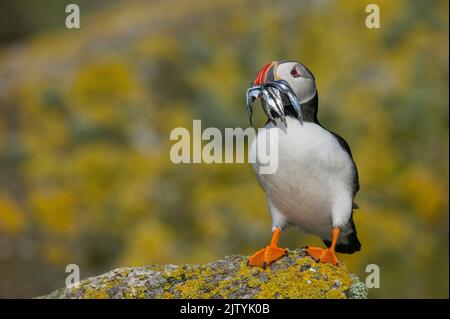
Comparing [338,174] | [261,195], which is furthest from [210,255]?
[338,174]

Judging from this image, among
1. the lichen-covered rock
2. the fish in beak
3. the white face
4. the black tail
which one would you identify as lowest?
the lichen-covered rock

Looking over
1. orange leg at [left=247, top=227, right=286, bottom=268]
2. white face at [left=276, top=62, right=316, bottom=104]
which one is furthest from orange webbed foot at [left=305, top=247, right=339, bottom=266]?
white face at [left=276, top=62, right=316, bottom=104]

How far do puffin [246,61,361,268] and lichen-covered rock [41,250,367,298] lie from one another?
11cm

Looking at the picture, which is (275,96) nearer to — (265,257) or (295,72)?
(295,72)

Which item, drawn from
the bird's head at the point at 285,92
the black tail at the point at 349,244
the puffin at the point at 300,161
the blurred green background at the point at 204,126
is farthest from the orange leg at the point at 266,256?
the blurred green background at the point at 204,126

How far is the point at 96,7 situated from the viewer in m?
24.3

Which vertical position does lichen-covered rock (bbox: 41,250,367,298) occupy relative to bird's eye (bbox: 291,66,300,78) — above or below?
below

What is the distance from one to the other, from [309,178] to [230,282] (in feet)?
3.10

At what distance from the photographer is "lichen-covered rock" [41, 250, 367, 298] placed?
4.72 meters

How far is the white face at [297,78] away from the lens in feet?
16.4

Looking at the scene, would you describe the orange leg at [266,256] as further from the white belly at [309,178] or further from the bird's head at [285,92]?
the bird's head at [285,92]

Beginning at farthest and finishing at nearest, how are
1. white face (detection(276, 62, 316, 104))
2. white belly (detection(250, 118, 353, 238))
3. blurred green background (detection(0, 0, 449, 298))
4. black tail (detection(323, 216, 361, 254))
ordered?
1. blurred green background (detection(0, 0, 449, 298))
2. black tail (detection(323, 216, 361, 254))
3. white face (detection(276, 62, 316, 104))
4. white belly (detection(250, 118, 353, 238))

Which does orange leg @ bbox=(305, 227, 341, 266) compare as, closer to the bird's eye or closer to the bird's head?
the bird's head

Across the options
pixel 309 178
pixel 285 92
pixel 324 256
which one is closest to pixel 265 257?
pixel 324 256
